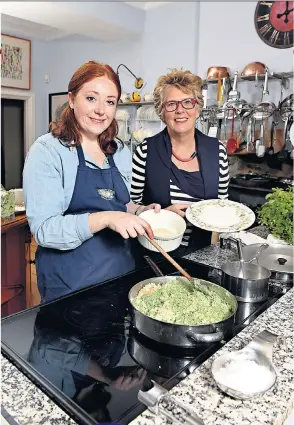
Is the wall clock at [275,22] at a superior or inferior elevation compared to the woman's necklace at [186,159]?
superior

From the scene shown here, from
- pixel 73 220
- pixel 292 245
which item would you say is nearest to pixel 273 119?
pixel 292 245

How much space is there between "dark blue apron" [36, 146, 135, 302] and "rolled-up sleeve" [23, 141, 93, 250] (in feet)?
0.25

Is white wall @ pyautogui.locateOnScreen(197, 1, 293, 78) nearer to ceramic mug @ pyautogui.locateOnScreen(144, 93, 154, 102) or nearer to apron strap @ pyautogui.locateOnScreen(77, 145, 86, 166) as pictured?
ceramic mug @ pyautogui.locateOnScreen(144, 93, 154, 102)

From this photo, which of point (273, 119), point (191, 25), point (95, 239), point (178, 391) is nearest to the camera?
point (178, 391)

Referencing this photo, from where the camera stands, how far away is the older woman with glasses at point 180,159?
151 cm

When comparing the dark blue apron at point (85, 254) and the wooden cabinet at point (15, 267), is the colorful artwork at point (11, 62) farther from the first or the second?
the dark blue apron at point (85, 254)

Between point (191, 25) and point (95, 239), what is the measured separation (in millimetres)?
3131

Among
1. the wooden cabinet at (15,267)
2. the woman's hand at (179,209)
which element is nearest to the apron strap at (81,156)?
→ the woman's hand at (179,209)

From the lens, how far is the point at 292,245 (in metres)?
1.28

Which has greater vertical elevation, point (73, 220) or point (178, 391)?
point (73, 220)

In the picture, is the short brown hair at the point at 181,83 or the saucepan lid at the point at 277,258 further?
the short brown hair at the point at 181,83

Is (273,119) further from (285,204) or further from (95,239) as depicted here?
(95,239)

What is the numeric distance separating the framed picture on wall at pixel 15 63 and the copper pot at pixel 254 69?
2.80m

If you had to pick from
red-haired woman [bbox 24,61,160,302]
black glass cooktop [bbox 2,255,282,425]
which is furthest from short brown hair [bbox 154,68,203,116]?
black glass cooktop [bbox 2,255,282,425]
